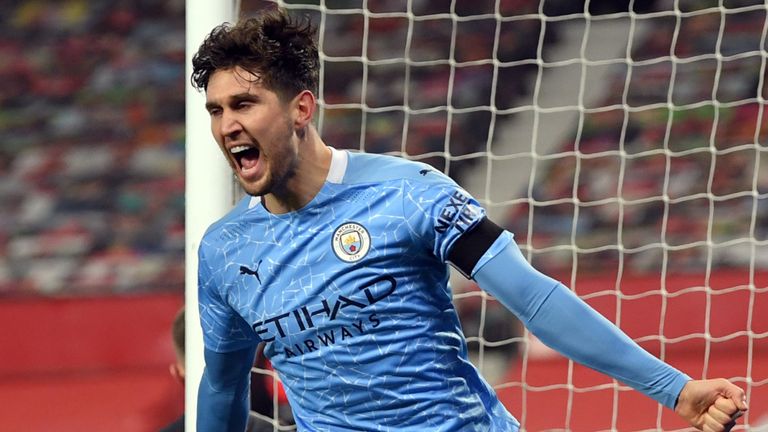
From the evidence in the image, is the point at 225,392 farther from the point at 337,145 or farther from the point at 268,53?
the point at 337,145

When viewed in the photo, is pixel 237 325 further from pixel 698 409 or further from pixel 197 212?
pixel 698 409

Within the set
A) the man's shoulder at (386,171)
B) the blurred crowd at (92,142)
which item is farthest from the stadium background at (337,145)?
the man's shoulder at (386,171)

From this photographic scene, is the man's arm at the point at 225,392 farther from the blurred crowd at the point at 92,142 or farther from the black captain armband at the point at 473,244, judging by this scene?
the blurred crowd at the point at 92,142

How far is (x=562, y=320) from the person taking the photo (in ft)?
5.94

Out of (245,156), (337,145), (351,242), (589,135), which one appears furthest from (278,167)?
(589,135)

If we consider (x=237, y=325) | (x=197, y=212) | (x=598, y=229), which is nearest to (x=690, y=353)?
(x=598, y=229)

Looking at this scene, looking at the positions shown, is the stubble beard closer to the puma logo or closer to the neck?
the neck

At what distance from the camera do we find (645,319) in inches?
212

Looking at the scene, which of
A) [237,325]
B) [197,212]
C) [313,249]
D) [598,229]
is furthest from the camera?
[598,229]

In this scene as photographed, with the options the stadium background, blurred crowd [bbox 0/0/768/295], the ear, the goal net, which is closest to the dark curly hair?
the ear

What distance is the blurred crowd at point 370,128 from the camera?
5906mm

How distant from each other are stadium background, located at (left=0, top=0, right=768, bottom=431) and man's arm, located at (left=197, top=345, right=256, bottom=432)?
3.23 m

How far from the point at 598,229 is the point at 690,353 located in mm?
826

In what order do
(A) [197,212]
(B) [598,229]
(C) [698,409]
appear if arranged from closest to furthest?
(C) [698,409], (A) [197,212], (B) [598,229]
